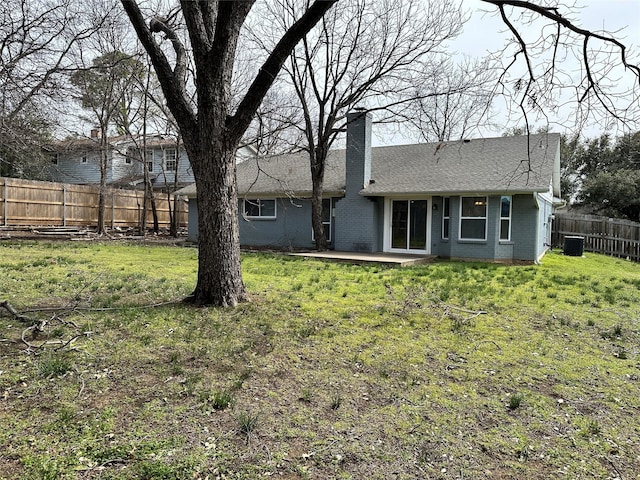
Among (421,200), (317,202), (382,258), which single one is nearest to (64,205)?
(317,202)

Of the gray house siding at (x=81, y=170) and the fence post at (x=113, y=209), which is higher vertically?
the gray house siding at (x=81, y=170)

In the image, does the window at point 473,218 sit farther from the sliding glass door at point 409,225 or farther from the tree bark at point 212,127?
the tree bark at point 212,127

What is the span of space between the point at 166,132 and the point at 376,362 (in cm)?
2110

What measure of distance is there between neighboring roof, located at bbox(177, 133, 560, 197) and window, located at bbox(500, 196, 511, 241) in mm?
645

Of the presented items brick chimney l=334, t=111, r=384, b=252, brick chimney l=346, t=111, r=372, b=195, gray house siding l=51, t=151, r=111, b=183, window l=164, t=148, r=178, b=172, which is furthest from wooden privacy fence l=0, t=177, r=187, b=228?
brick chimney l=346, t=111, r=372, b=195

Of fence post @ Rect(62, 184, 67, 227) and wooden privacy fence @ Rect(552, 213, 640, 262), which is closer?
wooden privacy fence @ Rect(552, 213, 640, 262)

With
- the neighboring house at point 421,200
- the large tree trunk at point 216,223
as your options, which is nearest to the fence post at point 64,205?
the neighboring house at point 421,200

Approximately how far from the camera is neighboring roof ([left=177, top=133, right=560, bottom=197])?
1309 centimetres

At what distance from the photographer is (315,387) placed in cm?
372

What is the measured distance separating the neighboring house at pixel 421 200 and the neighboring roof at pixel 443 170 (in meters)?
0.03

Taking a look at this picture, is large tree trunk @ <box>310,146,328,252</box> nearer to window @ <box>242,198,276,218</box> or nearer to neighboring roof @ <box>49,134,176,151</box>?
window @ <box>242,198,276,218</box>

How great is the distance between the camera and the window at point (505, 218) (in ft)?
43.4

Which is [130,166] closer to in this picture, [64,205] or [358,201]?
[64,205]

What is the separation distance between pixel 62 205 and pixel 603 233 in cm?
2513
